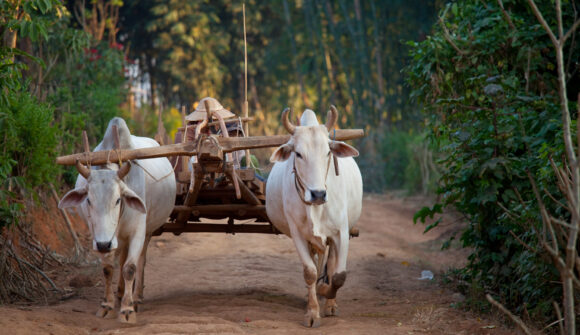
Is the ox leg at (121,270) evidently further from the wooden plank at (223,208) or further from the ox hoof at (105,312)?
the wooden plank at (223,208)

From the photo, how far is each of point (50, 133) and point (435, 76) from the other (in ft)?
11.6

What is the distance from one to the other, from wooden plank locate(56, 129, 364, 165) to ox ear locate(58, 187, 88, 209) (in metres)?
0.23

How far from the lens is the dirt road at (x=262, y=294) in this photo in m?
4.48

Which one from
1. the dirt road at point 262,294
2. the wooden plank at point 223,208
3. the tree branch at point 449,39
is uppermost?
the tree branch at point 449,39

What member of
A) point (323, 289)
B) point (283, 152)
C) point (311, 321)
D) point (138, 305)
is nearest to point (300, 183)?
point (283, 152)

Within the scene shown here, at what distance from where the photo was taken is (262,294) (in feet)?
20.4

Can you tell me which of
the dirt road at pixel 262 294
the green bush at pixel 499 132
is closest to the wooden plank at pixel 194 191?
the dirt road at pixel 262 294

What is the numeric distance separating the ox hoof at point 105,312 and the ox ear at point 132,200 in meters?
0.74

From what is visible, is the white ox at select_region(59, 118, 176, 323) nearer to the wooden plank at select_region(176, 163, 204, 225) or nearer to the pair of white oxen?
the pair of white oxen

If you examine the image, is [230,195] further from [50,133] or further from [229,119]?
[50,133]

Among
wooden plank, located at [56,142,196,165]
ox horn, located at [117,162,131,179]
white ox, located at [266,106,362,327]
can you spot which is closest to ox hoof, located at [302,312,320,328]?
white ox, located at [266,106,362,327]

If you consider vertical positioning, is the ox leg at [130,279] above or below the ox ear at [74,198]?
below

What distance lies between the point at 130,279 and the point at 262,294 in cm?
170

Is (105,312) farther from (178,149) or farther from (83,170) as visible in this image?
(178,149)
